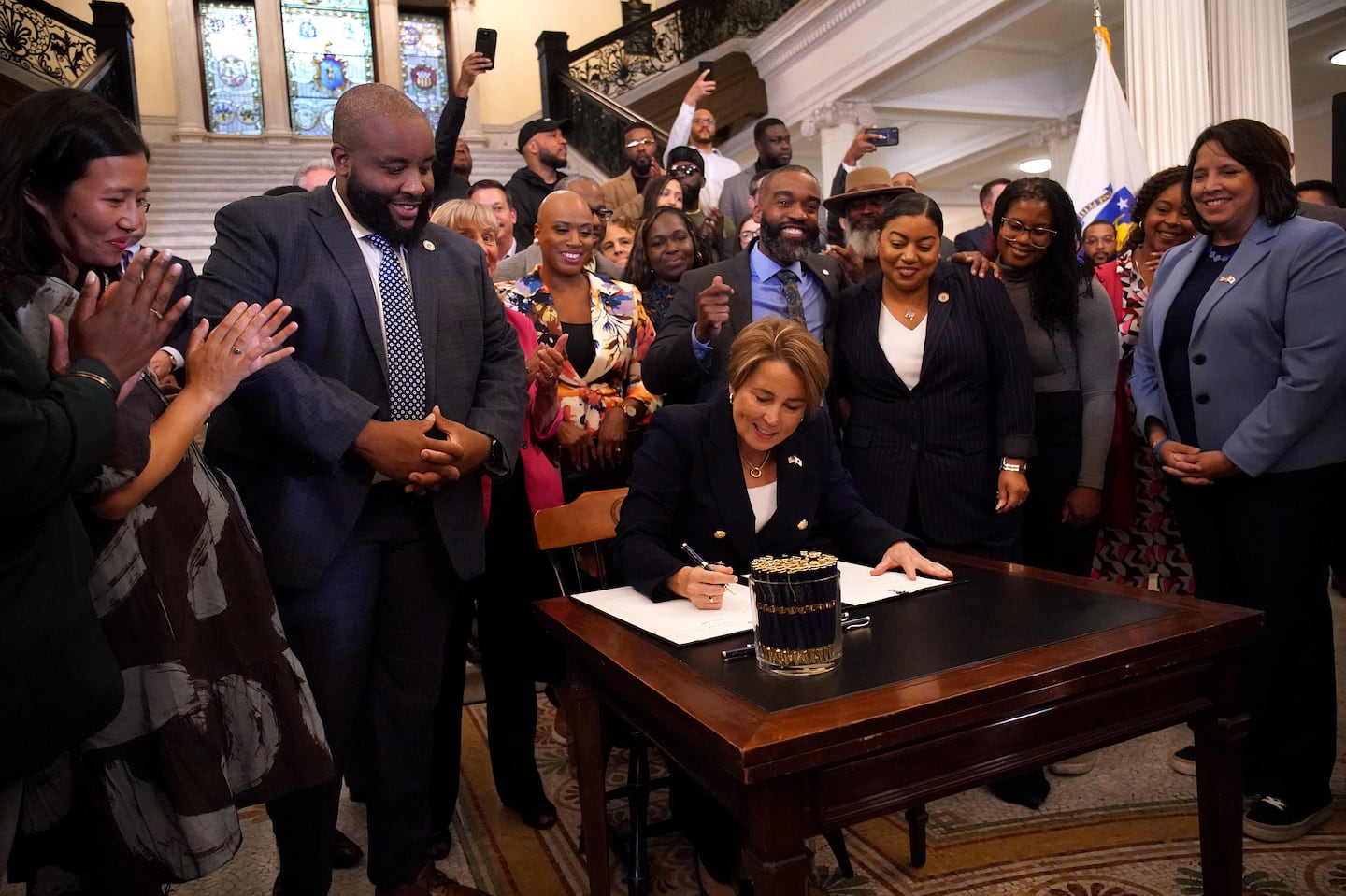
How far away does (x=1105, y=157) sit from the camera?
15.3ft

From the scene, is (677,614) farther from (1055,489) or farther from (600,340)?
(1055,489)

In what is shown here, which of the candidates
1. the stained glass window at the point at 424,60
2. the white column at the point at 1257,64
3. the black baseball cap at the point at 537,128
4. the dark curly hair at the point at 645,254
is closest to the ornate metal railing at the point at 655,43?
the stained glass window at the point at 424,60

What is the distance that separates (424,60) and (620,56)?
396 cm

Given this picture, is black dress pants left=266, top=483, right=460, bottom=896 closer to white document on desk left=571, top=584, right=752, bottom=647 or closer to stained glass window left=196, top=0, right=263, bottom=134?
white document on desk left=571, top=584, right=752, bottom=647

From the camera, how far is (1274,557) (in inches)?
91.5

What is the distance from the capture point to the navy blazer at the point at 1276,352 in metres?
2.24

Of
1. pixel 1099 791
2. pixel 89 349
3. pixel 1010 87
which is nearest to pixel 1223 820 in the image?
pixel 1099 791

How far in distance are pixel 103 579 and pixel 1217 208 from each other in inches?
102

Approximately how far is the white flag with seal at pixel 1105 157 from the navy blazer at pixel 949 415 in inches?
88.5

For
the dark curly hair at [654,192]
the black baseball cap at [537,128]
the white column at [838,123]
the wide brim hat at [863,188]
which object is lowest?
the wide brim hat at [863,188]

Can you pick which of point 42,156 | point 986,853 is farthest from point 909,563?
point 42,156

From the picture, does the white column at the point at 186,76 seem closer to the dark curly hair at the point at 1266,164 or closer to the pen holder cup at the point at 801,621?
the dark curly hair at the point at 1266,164

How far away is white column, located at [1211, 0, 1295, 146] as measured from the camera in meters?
5.00

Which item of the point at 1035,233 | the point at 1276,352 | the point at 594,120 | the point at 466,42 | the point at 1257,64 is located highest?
the point at 466,42
